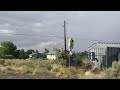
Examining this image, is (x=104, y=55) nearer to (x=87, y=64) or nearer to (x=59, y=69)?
(x=87, y=64)

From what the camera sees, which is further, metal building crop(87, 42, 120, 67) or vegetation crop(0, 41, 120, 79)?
metal building crop(87, 42, 120, 67)

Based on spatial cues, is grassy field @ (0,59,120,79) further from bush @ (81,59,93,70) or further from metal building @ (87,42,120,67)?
metal building @ (87,42,120,67)

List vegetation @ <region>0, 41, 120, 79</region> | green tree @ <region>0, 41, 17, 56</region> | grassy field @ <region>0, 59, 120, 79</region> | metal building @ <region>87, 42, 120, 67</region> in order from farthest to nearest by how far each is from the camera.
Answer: green tree @ <region>0, 41, 17, 56</region> → metal building @ <region>87, 42, 120, 67</region> → vegetation @ <region>0, 41, 120, 79</region> → grassy field @ <region>0, 59, 120, 79</region>

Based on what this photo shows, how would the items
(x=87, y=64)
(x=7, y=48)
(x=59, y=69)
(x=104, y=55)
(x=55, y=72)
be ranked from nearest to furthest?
(x=55, y=72), (x=59, y=69), (x=87, y=64), (x=104, y=55), (x=7, y=48)

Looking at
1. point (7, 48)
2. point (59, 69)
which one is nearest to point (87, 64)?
point (59, 69)

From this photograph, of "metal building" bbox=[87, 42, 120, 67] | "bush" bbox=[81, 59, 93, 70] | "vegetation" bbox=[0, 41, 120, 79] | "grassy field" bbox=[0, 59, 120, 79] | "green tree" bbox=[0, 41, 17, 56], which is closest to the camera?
"grassy field" bbox=[0, 59, 120, 79]

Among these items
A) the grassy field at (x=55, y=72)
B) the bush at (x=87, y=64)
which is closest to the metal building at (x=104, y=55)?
the bush at (x=87, y=64)

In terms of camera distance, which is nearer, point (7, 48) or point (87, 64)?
point (87, 64)

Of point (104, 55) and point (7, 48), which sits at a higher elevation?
point (104, 55)

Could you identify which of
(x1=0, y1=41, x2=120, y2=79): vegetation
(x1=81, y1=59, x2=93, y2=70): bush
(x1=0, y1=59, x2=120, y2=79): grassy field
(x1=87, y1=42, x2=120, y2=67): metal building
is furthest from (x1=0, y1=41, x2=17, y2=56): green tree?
(x1=81, y1=59, x2=93, y2=70): bush

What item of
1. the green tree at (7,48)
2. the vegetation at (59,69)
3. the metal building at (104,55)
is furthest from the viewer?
the green tree at (7,48)

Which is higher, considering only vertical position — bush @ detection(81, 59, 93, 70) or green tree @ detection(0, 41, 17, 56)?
bush @ detection(81, 59, 93, 70)

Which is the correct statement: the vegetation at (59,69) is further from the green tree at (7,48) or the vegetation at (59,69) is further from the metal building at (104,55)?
the green tree at (7,48)

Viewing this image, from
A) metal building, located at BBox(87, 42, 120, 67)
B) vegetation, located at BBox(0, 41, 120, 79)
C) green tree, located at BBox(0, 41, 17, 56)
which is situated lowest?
green tree, located at BBox(0, 41, 17, 56)
